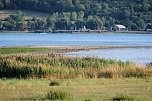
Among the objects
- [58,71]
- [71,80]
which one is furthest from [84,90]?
[58,71]

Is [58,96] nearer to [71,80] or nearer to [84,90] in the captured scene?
[84,90]

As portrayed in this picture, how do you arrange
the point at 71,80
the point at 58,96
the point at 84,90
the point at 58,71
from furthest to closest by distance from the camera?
the point at 58,71
the point at 71,80
the point at 84,90
the point at 58,96

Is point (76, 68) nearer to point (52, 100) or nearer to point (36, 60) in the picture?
point (36, 60)

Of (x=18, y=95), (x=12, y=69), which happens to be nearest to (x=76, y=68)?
(x=12, y=69)

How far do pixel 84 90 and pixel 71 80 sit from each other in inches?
287

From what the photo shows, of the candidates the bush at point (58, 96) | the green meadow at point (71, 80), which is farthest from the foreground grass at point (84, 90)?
the bush at point (58, 96)

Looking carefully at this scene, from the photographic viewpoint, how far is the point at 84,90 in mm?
27625

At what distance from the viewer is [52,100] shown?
22703mm

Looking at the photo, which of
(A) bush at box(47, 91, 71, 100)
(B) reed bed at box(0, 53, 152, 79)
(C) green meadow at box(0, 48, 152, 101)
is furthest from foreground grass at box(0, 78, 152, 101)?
(B) reed bed at box(0, 53, 152, 79)

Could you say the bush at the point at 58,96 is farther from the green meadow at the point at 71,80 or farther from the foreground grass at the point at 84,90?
the foreground grass at the point at 84,90

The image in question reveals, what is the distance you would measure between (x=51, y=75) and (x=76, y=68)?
11.8ft

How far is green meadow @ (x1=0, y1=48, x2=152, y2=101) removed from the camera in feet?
80.6

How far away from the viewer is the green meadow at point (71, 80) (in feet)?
80.6

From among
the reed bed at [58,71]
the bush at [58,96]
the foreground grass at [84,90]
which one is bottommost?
the reed bed at [58,71]
